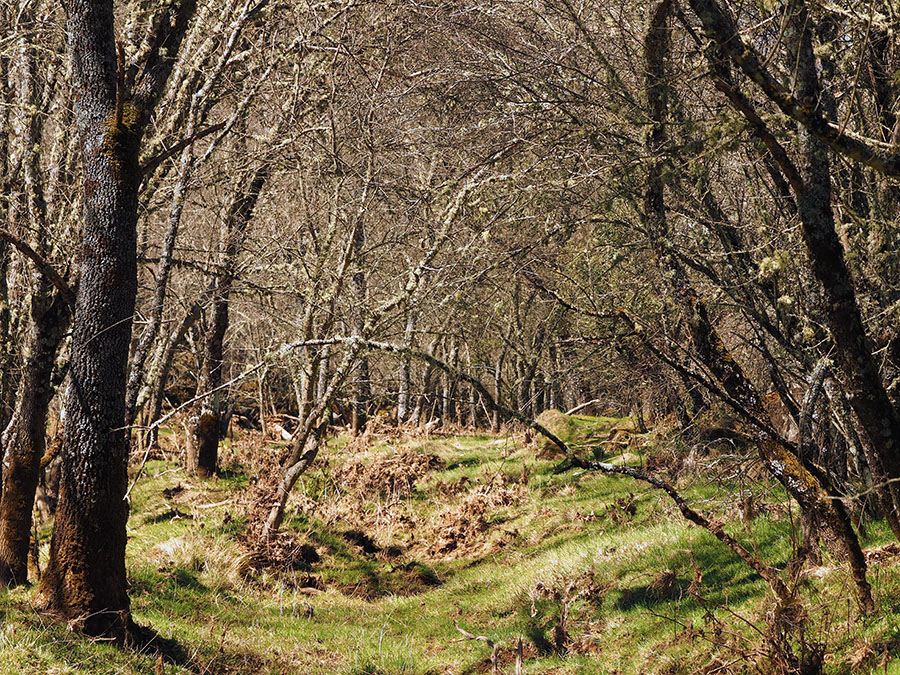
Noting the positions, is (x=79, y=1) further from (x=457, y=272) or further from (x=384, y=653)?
(x=384, y=653)

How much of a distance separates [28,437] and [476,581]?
20.9ft

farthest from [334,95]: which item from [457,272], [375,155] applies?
[457,272]

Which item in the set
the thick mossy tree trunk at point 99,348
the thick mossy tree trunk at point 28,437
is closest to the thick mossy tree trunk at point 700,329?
the thick mossy tree trunk at point 99,348

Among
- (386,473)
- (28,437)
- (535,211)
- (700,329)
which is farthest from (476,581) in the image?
(28,437)

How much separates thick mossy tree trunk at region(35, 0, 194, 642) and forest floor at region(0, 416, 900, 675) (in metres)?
0.42

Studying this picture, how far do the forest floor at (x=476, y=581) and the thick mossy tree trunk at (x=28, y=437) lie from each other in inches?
28.5

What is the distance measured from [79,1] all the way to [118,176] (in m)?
1.53

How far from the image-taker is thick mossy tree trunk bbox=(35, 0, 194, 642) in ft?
20.8

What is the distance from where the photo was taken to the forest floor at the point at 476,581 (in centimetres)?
617

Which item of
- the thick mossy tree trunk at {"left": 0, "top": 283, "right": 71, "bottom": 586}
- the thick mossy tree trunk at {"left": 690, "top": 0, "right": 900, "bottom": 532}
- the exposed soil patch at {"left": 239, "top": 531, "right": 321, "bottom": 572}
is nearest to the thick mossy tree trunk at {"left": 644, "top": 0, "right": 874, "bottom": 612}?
the thick mossy tree trunk at {"left": 690, "top": 0, "right": 900, "bottom": 532}

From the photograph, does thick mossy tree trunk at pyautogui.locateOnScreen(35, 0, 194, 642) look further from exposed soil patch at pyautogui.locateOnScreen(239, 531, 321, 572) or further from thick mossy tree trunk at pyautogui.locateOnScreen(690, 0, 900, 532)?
thick mossy tree trunk at pyautogui.locateOnScreen(690, 0, 900, 532)

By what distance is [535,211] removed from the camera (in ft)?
29.0

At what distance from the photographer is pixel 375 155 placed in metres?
10.8

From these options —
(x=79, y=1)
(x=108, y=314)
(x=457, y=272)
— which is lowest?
(x=108, y=314)
